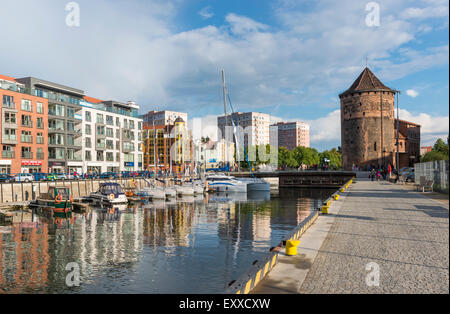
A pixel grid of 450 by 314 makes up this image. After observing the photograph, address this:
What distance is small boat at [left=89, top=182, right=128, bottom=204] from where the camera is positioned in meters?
43.4

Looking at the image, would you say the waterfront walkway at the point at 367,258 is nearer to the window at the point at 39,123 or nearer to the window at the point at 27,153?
the window at the point at 27,153

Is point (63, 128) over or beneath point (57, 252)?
over

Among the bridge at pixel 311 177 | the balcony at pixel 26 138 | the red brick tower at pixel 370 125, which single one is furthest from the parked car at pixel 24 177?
the red brick tower at pixel 370 125

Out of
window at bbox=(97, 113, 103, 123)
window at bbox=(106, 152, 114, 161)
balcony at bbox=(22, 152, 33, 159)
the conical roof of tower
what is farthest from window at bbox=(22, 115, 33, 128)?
the conical roof of tower

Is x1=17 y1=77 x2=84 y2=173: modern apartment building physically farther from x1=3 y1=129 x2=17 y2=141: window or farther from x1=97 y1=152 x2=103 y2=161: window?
x1=3 y1=129 x2=17 y2=141: window

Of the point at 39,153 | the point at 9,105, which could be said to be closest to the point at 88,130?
the point at 39,153

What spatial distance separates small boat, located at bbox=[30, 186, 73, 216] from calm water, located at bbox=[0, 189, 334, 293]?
336 cm

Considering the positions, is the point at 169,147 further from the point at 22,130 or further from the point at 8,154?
the point at 8,154

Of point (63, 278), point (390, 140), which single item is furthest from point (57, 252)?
point (390, 140)

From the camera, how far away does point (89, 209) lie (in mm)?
40344

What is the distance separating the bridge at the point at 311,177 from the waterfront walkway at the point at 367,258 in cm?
7245
